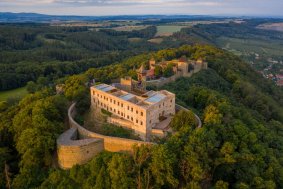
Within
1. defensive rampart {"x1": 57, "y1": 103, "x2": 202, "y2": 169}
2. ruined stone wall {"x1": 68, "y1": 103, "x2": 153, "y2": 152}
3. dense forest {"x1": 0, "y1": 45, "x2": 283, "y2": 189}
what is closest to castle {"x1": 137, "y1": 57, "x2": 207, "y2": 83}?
dense forest {"x1": 0, "y1": 45, "x2": 283, "y2": 189}

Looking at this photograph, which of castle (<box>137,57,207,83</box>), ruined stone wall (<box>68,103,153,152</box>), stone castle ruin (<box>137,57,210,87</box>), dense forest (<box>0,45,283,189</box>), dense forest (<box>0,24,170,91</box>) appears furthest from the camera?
dense forest (<box>0,24,170,91</box>)

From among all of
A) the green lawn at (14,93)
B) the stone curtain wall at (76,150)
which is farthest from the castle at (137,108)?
the green lawn at (14,93)

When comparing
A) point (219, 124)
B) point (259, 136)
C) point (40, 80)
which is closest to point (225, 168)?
point (219, 124)

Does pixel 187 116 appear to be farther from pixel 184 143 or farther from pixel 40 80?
pixel 40 80

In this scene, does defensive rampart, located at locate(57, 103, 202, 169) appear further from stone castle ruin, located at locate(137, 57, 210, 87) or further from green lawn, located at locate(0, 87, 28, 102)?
green lawn, located at locate(0, 87, 28, 102)

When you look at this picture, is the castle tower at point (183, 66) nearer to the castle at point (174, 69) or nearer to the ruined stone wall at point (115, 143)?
the castle at point (174, 69)

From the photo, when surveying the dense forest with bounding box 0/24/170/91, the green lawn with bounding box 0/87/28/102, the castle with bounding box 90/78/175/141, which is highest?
the castle with bounding box 90/78/175/141
